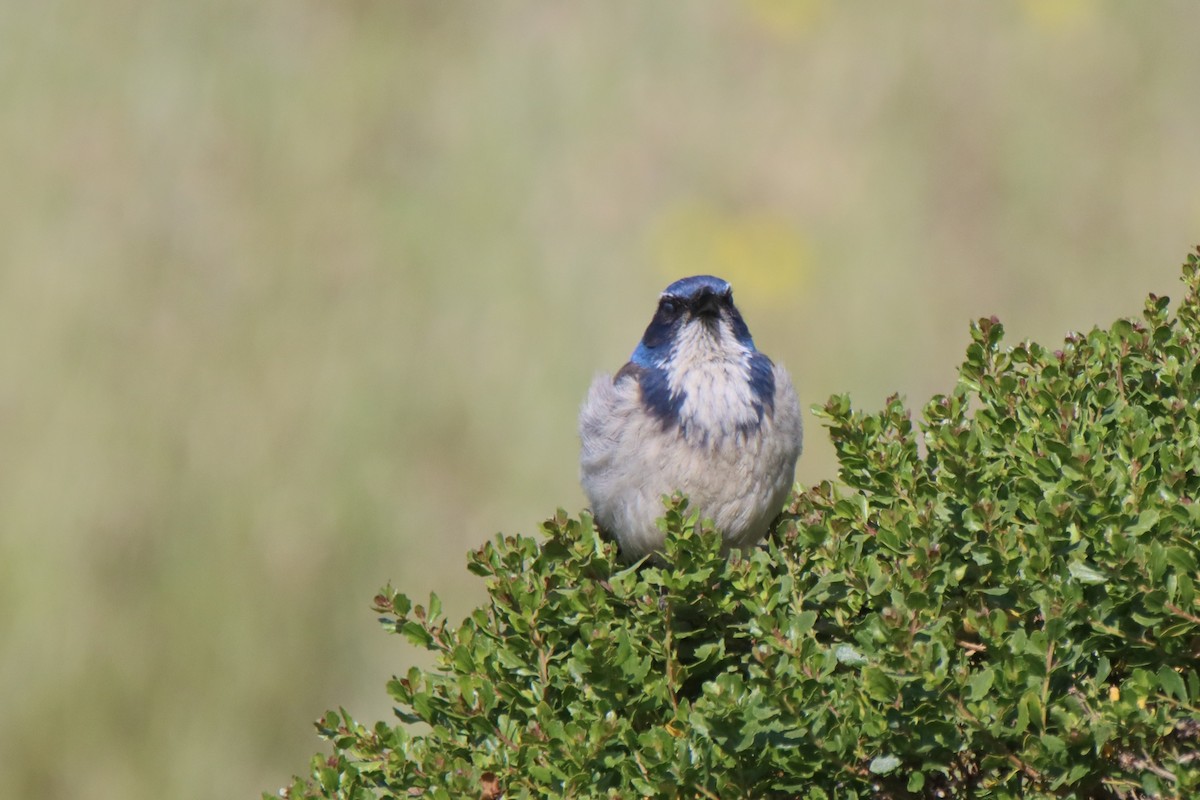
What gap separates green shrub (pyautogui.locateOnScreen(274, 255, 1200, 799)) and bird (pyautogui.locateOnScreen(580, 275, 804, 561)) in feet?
2.82

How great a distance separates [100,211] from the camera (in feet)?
26.2

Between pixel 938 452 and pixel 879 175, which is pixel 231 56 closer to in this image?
pixel 879 175

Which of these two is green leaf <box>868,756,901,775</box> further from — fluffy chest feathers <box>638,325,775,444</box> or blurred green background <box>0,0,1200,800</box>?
blurred green background <box>0,0,1200,800</box>

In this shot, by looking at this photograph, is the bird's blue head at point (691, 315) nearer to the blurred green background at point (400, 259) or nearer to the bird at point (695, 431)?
the bird at point (695, 431)

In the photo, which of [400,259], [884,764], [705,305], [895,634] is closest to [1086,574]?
[895,634]

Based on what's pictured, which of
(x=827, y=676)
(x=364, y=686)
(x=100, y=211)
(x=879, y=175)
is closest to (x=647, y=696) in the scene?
(x=827, y=676)

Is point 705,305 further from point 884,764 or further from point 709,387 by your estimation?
point 884,764

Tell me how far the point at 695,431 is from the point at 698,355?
1.12 ft

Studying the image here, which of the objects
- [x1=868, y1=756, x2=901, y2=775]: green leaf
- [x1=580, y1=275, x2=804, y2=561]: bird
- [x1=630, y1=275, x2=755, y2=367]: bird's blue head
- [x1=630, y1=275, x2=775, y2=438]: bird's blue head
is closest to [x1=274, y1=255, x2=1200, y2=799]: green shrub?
[x1=868, y1=756, x2=901, y2=775]: green leaf

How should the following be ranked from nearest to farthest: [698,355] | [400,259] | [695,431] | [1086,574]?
[1086,574], [695,431], [698,355], [400,259]

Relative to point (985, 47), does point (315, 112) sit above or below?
below

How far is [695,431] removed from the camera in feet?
14.9

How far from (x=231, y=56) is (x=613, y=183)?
2.47 metres

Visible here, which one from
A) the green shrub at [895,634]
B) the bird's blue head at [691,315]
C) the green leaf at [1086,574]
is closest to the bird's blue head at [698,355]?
the bird's blue head at [691,315]
